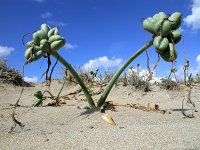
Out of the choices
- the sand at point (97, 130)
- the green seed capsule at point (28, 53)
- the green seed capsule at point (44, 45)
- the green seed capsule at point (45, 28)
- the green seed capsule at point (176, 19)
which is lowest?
the sand at point (97, 130)

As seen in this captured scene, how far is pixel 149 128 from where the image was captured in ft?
10.8

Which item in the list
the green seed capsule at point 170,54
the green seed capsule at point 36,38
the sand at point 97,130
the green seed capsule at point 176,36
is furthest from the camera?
the green seed capsule at point 36,38

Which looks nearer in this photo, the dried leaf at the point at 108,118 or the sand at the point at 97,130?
the sand at the point at 97,130

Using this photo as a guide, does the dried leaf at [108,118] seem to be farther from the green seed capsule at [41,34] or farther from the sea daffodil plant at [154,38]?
the green seed capsule at [41,34]

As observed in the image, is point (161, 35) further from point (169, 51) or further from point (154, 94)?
point (154, 94)

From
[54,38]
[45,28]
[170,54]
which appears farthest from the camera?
[45,28]

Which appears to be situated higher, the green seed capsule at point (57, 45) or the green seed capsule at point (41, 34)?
the green seed capsule at point (41, 34)

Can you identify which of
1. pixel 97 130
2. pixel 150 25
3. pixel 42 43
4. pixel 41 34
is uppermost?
pixel 150 25

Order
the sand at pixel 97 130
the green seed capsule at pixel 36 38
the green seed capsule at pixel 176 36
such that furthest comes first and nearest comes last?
the green seed capsule at pixel 36 38, the green seed capsule at pixel 176 36, the sand at pixel 97 130

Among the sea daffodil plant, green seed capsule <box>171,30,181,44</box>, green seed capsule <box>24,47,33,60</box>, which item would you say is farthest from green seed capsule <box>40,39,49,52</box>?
green seed capsule <box>171,30,181,44</box>

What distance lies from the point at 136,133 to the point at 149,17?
133 cm

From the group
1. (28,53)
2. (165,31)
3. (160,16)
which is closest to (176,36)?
(165,31)

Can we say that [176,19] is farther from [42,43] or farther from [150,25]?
[42,43]

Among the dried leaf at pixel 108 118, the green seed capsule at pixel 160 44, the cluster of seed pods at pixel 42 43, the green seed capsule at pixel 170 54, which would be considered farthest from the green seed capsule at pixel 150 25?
the dried leaf at pixel 108 118
